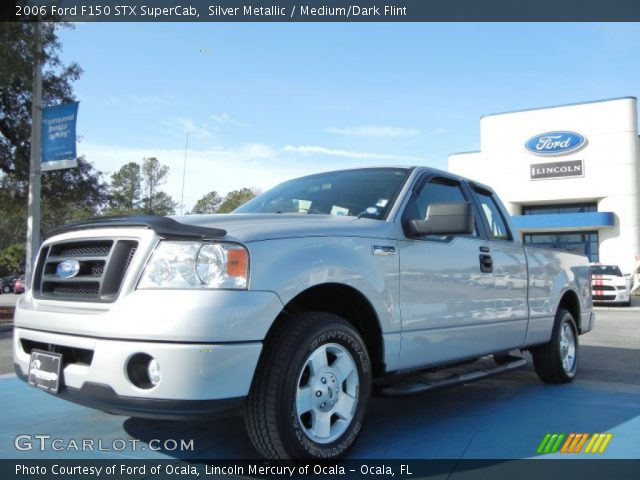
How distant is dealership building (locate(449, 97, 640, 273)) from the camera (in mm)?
34625

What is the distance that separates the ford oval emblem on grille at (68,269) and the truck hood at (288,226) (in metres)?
0.59

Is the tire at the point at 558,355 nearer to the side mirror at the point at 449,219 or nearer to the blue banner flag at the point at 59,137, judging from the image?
the side mirror at the point at 449,219

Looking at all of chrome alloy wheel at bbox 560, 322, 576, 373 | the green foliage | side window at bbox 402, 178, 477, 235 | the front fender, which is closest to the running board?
the front fender

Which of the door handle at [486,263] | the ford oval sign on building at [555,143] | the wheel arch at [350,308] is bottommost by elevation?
the wheel arch at [350,308]

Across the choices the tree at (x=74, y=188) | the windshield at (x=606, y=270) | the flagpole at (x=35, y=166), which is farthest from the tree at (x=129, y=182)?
the windshield at (x=606, y=270)

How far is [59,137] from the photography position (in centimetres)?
1347

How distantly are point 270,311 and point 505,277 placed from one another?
2.64m

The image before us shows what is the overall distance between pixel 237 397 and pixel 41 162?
12979 mm

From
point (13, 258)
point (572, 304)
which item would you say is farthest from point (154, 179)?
point (572, 304)

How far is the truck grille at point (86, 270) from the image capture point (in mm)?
2963

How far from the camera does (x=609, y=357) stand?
751cm

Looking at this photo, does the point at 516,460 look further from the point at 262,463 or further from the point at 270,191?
the point at 270,191

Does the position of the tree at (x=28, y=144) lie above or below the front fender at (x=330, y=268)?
above

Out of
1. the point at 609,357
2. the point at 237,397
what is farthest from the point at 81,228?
the point at 609,357
